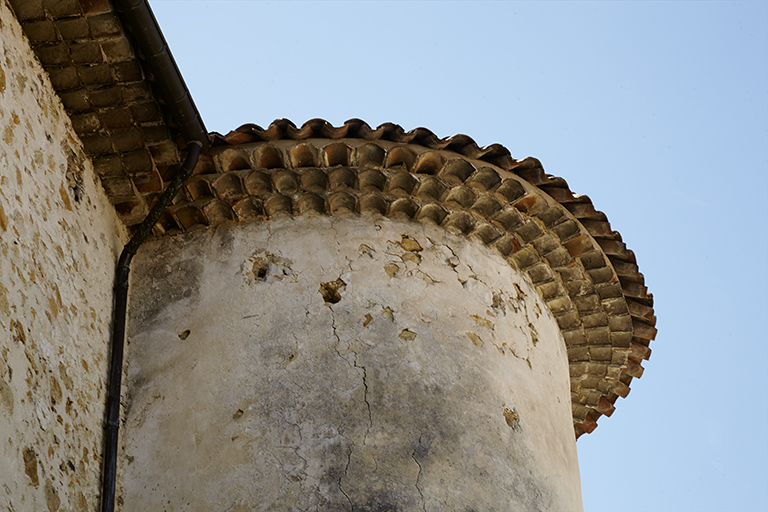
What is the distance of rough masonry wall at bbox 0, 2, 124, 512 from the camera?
4.05 m

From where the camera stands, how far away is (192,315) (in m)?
5.49

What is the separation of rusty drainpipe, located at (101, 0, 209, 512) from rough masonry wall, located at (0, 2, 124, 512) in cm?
6

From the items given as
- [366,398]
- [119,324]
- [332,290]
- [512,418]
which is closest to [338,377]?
[366,398]

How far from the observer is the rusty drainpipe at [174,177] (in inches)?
190

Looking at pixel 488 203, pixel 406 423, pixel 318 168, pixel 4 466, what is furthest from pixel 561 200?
pixel 4 466

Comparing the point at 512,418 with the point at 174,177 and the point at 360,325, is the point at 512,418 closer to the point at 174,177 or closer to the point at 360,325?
the point at 360,325

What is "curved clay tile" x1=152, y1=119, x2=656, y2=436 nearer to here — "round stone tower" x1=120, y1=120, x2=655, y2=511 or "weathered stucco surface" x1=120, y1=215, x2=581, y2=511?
"round stone tower" x1=120, y1=120, x2=655, y2=511

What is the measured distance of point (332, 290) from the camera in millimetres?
5480

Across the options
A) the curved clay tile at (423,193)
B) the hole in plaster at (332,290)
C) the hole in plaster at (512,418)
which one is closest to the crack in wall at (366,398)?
the hole in plaster at (332,290)

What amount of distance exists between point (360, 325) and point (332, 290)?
0.31 metres

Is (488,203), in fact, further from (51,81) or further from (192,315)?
(51,81)

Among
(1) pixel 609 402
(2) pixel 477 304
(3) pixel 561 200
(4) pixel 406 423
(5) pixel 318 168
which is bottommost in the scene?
(1) pixel 609 402

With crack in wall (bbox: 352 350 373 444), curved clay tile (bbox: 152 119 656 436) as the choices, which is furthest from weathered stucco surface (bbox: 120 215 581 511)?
curved clay tile (bbox: 152 119 656 436)

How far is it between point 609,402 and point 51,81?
478cm
